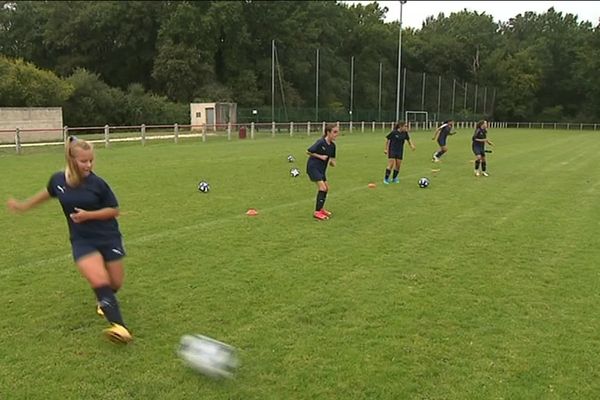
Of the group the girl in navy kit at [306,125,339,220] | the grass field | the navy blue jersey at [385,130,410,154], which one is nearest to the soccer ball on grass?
the navy blue jersey at [385,130,410,154]

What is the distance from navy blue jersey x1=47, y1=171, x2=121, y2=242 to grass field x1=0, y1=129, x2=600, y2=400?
0.82 m

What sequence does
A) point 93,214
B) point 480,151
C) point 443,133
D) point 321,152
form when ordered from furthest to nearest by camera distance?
point 443,133 < point 480,151 < point 321,152 < point 93,214

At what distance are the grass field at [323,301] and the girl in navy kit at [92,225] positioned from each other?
13.6 inches

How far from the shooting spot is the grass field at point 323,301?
4.01m

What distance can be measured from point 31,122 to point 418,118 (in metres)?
43.4

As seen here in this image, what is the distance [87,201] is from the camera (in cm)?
461

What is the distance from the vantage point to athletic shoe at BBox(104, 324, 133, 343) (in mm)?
4430

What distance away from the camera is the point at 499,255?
7.44 meters

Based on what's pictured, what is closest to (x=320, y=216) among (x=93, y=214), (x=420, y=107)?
(x=93, y=214)

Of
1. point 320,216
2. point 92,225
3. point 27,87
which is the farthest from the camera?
point 27,87

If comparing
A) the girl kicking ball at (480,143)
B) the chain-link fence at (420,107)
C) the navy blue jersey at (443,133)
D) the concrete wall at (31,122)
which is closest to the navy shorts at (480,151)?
the girl kicking ball at (480,143)

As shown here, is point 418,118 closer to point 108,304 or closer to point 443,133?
point 443,133

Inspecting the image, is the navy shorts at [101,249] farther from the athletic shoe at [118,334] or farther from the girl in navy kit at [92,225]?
the athletic shoe at [118,334]

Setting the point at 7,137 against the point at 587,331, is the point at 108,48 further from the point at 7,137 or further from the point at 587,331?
the point at 587,331
